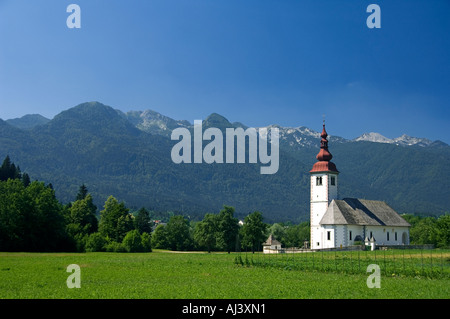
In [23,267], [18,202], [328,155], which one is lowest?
[23,267]

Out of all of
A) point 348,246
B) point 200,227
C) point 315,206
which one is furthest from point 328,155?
point 200,227

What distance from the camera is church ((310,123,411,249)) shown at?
70.4 metres

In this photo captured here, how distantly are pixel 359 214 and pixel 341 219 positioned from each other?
4.49 meters

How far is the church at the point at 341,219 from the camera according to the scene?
70.4m

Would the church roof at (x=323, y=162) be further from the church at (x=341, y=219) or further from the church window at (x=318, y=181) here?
the church window at (x=318, y=181)

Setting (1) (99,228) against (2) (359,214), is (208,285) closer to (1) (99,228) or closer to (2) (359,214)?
(2) (359,214)

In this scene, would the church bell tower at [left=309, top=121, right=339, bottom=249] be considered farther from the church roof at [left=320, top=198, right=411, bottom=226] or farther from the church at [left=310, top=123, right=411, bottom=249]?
the church roof at [left=320, top=198, right=411, bottom=226]

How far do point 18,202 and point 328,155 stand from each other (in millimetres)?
45553

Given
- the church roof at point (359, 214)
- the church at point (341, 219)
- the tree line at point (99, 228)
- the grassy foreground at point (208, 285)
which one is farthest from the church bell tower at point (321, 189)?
the grassy foreground at point (208, 285)

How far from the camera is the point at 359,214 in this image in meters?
73.4

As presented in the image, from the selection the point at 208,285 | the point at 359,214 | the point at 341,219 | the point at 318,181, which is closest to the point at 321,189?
the point at 318,181

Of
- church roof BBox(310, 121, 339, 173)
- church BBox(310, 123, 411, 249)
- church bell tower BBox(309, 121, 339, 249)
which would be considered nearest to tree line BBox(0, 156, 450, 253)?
church BBox(310, 123, 411, 249)

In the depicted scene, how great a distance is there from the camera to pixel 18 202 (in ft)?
213
